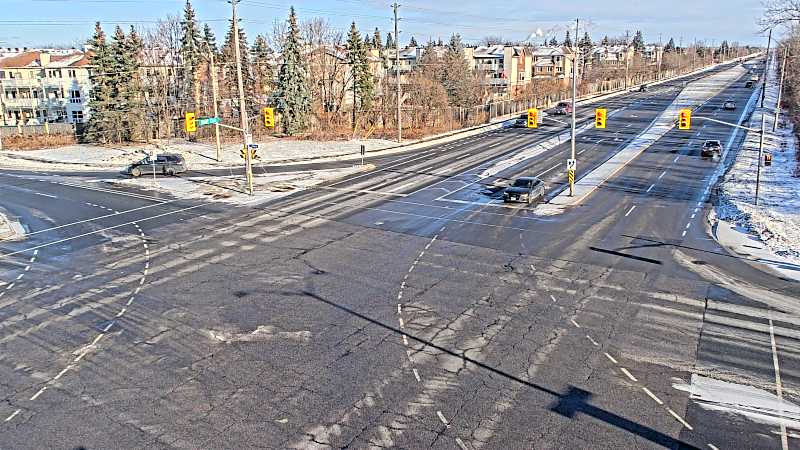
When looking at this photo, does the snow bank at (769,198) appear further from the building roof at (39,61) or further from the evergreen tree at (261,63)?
the building roof at (39,61)

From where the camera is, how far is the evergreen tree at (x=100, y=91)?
6038cm

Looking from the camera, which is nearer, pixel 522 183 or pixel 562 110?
pixel 522 183

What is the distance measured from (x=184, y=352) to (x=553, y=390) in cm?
922

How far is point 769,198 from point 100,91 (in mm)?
58405

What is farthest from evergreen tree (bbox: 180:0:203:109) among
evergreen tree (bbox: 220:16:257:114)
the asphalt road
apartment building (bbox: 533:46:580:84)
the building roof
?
apartment building (bbox: 533:46:580:84)

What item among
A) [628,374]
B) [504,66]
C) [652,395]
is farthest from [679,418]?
[504,66]

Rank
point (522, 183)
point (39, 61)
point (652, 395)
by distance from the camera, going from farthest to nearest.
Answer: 1. point (39, 61)
2. point (522, 183)
3. point (652, 395)

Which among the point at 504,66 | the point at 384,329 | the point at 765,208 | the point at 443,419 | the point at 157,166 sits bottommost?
the point at 443,419

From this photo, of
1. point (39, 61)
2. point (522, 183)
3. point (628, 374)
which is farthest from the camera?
point (39, 61)

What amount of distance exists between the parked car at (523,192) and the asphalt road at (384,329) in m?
1.75

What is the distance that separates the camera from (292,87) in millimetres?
65250

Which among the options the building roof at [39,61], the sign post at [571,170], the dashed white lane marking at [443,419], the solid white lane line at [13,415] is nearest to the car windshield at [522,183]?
the sign post at [571,170]

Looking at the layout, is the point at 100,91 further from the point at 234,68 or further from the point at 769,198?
the point at 769,198

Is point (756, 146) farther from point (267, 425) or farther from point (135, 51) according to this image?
point (135, 51)
